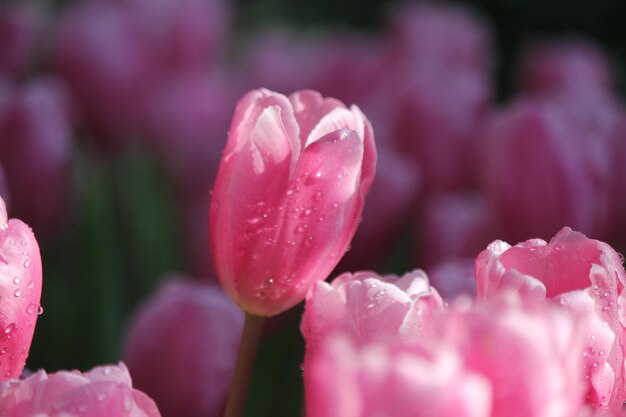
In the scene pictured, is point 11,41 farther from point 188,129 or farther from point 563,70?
point 563,70

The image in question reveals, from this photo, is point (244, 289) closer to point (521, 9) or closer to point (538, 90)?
point (538, 90)

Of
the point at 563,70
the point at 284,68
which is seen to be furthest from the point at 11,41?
the point at 563,70

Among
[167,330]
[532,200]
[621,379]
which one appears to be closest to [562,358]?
[621,379]

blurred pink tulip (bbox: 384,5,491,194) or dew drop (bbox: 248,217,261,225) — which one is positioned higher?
dew drop (bbox: 248,217,261,225)

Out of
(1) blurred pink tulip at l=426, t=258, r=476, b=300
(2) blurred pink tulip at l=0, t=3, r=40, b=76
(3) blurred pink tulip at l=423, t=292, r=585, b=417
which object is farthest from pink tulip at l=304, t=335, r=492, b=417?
(2) blurred pink tulip at l=0, t=3, r=40, b=76

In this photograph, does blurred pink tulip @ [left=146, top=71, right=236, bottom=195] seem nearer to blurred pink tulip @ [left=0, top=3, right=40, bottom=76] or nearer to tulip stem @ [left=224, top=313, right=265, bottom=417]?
blurred pink tulip @ [left=0, top=3, right=40, bottom=76]

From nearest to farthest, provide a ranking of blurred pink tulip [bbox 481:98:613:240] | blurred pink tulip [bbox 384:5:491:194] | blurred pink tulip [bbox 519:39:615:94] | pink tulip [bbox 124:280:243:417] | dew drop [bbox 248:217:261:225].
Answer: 1. dew drop [bbox 248:217:261:225]
2. pink tulip [bbox 124:280:243:417]
3. blurred pink tulip [bbox 481:98:613:240]
4. blurred pink tulip [bbox 384:5:491:194]
5. blurred pink tulip [bbox 519:39:615:94]

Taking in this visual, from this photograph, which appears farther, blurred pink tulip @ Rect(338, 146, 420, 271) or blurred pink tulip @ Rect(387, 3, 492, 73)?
blurred pink tulip @ Rect(387, 3, 492, 73)

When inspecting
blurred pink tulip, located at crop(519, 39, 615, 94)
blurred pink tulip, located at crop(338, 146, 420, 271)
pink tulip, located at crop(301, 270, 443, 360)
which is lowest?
blurred pink tulip, located at crop(519, 39, 615, 94)
